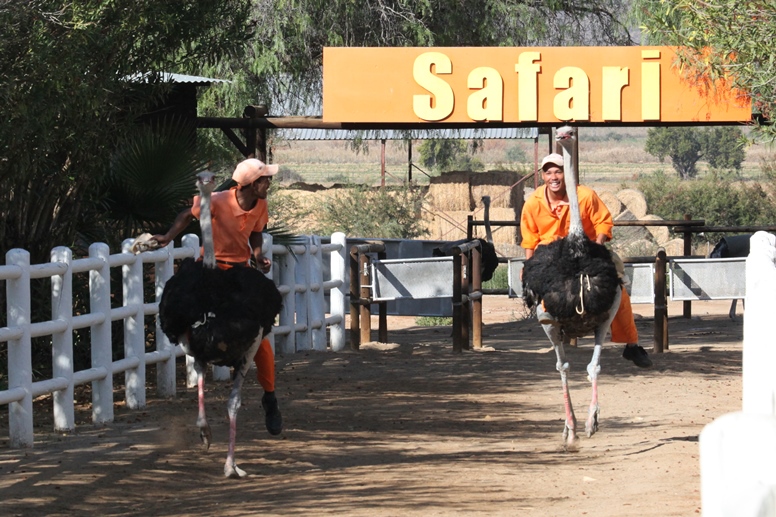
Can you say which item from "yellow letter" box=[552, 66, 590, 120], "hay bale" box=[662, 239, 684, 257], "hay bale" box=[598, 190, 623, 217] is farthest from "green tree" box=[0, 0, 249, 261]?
"hay bale" box=[598, 190, 623, 217]

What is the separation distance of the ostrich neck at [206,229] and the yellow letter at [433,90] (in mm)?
7712

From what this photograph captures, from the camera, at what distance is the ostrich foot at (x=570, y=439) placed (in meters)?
7.88

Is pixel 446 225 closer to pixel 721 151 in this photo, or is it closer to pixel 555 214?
pixel 555 214

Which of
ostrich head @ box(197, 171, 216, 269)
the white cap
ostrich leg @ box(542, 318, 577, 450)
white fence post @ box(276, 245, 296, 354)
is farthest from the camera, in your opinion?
white fence post @ box(276, 245, 296, 354)

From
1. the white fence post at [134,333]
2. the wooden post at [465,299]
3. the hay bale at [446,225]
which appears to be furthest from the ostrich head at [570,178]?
the hay bale at [446,225]

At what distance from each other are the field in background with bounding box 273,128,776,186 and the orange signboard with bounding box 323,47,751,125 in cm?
4653

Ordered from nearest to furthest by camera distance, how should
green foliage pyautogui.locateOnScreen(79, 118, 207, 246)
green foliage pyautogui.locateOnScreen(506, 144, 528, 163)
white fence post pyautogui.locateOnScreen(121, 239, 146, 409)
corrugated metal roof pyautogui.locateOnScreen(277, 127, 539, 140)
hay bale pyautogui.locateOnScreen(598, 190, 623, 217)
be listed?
white fence post pyautogui.locateOnScreen(121, 239, 146, 409)
green foliage pyautogui.locateOnScreen(79, 118, 207, 246)
corrugated metal roof pyautogui.locateOnScreen(277, 127, 539, 140)
hay bale pyautogui.locateOnScreen(598, 190, 623, 217)
green foliage pyautogui.locateOnScreen(506, 144, 528, 163)

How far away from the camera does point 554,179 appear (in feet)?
26.9

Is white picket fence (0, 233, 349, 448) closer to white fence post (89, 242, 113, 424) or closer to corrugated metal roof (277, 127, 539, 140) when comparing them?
white fence post (89, 242, 113, 424)

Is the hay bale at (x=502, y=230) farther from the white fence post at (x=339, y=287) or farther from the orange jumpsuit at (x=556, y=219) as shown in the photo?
the orange jumpsuit at (x=556, y=219)

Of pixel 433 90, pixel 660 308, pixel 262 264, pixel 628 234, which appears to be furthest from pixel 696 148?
pixel 262 264

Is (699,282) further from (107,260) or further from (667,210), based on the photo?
(667,210)

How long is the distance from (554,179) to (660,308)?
5.90 m

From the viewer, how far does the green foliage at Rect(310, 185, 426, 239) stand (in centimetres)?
2872
